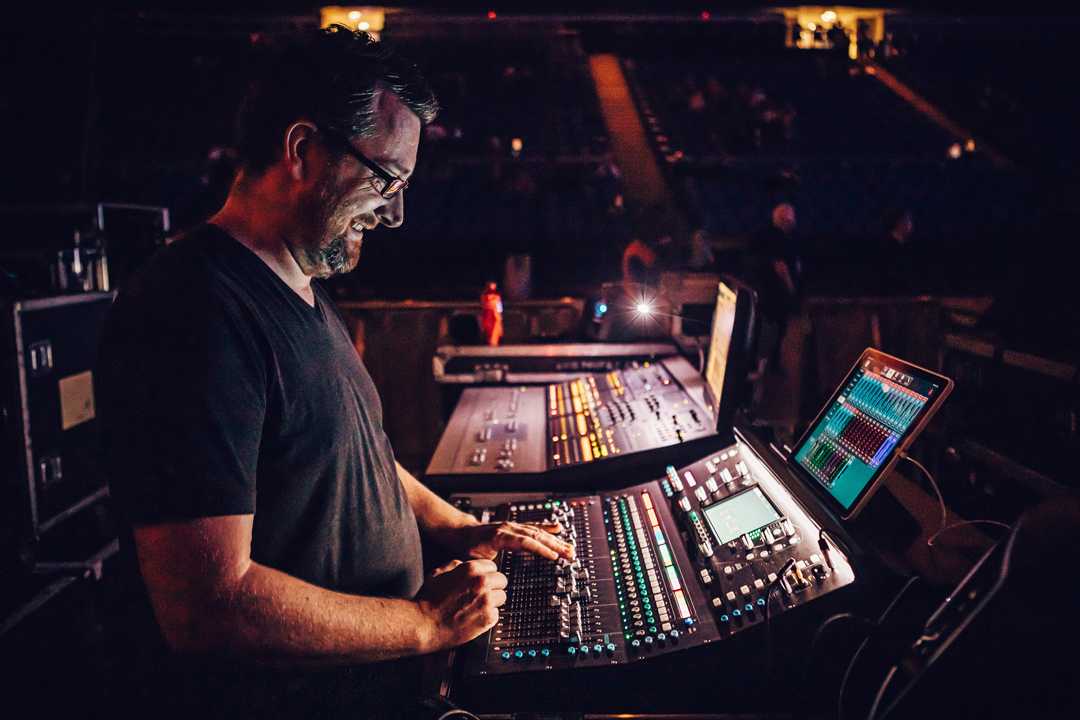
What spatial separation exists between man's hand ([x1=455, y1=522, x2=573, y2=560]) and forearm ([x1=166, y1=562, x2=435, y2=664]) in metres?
0.31

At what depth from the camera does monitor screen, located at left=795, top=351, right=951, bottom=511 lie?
1.09 meters

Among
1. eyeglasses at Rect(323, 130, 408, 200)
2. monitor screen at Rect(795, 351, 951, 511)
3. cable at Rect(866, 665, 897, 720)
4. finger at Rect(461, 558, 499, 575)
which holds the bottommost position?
finger at Rect(461, 558, 499, 575)

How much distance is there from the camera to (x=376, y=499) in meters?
1.10

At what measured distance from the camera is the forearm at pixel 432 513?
1.43 m

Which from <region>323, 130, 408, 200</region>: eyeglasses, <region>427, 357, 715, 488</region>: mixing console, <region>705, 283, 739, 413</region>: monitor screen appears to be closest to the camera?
<region>323, 130, 408, 200</region>: eyeglasses

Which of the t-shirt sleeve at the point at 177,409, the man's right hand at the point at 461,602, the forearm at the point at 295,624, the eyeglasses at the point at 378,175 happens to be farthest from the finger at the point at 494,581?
the eyeglasses at the point at 378,175

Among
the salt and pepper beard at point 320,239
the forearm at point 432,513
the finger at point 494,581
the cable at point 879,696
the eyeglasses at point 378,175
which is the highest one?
the eyeglasses at point 378,175

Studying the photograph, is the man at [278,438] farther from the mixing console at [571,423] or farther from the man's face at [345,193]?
the mixing console at [571,423]

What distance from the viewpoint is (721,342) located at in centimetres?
185

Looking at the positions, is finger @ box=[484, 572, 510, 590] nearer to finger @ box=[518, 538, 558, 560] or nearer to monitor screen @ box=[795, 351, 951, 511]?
finger @ box=[518, 538, 558, 560]

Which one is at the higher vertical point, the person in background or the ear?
the ear

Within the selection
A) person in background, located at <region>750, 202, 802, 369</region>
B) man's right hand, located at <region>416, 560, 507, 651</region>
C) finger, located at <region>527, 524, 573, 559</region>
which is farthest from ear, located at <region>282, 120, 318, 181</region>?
person in background, located at <region>750, 202, 802, 369</region>

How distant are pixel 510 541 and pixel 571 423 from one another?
88cm

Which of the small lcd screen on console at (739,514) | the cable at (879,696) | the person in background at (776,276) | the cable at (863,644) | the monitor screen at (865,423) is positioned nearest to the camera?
the cable at (879,696)
